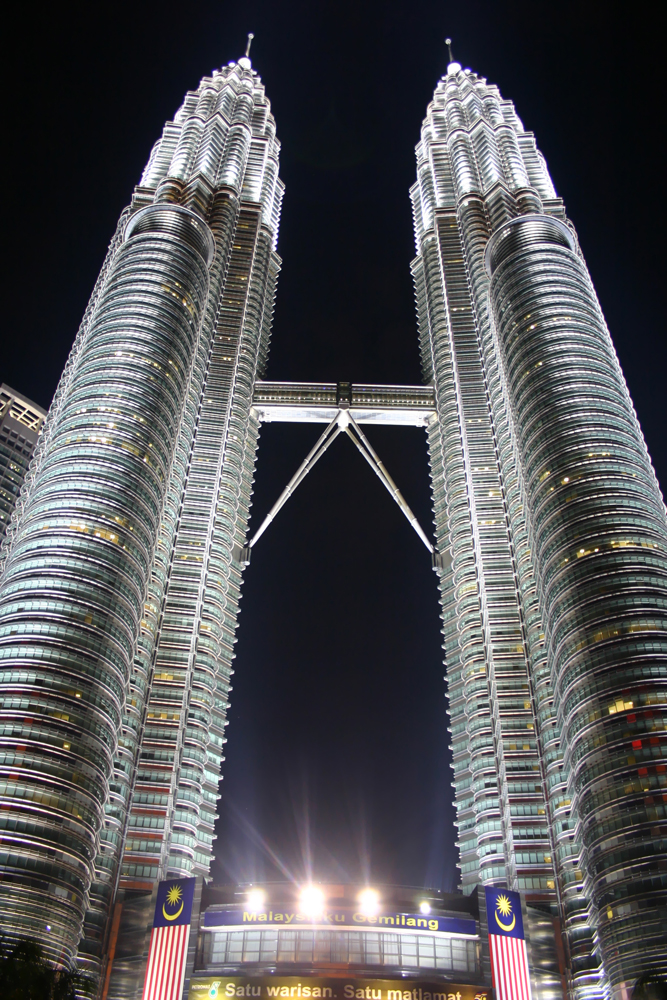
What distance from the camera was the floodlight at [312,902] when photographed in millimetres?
106000

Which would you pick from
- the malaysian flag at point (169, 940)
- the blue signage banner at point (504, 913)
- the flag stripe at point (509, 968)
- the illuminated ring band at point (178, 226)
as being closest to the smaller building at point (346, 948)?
the malaysian flag at point (169, 940)

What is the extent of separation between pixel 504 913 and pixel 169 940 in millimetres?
41563

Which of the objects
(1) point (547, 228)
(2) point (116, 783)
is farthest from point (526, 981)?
(1) point (547, 228)

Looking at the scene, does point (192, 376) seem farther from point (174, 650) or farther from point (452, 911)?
point (452, 911)

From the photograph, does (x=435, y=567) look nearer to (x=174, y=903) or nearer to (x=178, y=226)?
(x=174, y=903)

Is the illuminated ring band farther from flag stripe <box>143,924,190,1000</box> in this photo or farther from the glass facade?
the glass facade

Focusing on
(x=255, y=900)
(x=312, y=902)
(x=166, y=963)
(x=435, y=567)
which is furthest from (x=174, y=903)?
(x=435, y=567)

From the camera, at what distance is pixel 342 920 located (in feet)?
348

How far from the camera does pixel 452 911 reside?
111562 mm

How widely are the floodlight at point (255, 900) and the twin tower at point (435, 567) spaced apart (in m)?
15.3

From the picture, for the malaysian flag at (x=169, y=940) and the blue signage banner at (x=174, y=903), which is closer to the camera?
the malaysian flag at (x=169, y=940)

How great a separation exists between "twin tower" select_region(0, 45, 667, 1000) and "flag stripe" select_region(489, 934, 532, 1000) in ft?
30.2

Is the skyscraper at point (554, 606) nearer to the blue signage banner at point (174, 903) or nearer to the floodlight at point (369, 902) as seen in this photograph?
the floodlight at point (369, 902)

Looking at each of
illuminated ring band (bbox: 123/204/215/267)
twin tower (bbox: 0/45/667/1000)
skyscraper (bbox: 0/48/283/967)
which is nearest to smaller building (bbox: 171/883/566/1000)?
twin tower (bbox: 0/45/667/1000)
